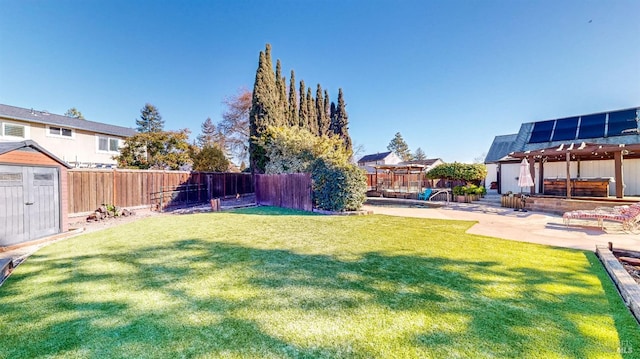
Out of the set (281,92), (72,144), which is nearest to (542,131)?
(281,92)

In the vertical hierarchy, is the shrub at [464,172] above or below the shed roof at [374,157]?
below

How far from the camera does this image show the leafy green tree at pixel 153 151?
15.3 m

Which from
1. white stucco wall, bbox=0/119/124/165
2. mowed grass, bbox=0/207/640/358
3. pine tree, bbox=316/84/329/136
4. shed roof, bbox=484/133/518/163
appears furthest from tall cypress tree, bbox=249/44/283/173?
shed roof, bbox=484/133/518/163

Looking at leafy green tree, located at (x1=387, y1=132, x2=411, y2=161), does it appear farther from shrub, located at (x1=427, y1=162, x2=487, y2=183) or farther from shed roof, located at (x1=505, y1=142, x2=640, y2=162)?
shed roof, located at (x1=505, y1=142, x2=640, y2=162)

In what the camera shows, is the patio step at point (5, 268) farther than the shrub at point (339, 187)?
No

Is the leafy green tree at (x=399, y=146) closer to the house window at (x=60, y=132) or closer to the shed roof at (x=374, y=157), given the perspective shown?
the shed roof at (x=374, y=157)

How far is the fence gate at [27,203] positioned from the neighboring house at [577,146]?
56.7 feet

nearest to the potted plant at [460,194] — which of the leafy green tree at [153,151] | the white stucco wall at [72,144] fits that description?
the leafy green tree at [153,151]

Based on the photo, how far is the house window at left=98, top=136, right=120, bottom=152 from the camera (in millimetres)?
18906

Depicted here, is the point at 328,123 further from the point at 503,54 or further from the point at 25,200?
the point at 25,200

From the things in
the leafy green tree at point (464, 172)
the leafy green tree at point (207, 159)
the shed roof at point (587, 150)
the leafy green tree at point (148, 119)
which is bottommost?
the leafy green tree at point (464, 172)

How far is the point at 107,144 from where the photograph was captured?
1928 cm

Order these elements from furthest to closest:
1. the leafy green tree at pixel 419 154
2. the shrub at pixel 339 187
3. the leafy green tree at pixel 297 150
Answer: the leafy green tree at pixel 419 154
the leafy green tree at pixel 297 150
the shrub at pixel 339 187

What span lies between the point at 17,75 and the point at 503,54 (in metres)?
27.1
